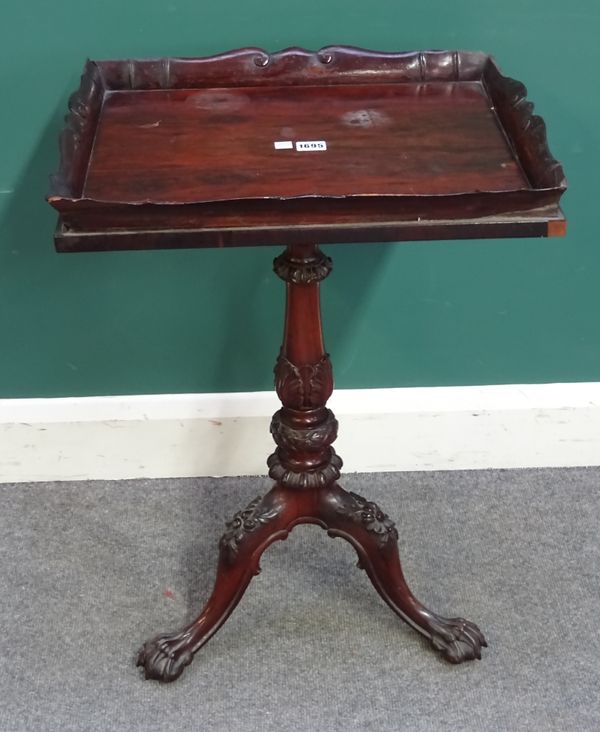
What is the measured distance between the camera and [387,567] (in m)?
1.42

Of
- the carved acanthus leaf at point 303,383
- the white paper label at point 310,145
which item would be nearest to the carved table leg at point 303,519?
the carved acanthus leaf at point 303,383

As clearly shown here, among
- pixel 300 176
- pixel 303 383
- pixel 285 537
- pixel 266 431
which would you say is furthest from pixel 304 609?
pixel 300 176

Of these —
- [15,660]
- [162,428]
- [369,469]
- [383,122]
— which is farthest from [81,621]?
[383,122]

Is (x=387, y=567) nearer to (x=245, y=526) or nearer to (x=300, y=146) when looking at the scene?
(x=245, y=526)

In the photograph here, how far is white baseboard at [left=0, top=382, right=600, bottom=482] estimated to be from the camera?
1651mm

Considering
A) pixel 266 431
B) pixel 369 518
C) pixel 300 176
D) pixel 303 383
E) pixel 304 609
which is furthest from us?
pixel 266 431

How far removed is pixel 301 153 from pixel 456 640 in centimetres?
76

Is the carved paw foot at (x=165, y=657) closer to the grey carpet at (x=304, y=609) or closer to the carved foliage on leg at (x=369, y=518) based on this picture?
the grey carpet at (x=304, y=609)

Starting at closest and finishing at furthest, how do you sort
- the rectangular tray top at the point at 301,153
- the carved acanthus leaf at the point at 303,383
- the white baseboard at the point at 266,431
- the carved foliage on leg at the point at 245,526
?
the rectangular tray top at the point at 301,153, the carved acanthus leaf at the point at 303,383, the carved foliage on leg at the point at 245,526, the white baseboard at the point at 266,431

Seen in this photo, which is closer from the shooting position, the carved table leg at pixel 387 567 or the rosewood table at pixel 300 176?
the rosewood table at pixel 300 176

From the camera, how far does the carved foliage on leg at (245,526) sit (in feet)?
4.52

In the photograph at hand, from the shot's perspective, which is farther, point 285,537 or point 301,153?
point 285,537

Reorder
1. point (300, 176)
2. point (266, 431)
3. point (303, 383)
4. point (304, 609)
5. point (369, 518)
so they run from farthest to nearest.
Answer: point (266, 431) < point (304, 609) < point (369, 518) < point (303, 383) < point (300, 176)

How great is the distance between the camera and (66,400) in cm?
165
